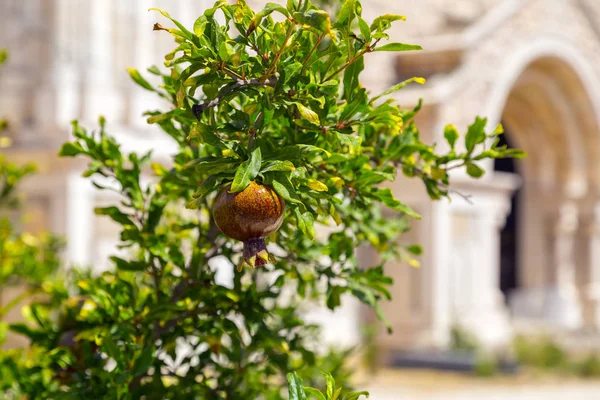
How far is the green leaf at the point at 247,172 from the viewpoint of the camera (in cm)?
118

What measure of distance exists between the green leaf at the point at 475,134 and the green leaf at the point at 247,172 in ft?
2.01

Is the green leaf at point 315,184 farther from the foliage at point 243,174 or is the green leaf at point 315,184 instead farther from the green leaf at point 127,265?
the green leaf at point 127,265

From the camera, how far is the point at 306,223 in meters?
1.23

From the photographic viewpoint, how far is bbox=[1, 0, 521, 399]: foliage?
4.14 ft

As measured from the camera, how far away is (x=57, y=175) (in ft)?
23.7

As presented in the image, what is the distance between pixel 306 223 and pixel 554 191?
1393 cm

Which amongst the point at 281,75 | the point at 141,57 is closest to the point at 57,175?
the point at 141,57

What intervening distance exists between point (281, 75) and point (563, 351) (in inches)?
395

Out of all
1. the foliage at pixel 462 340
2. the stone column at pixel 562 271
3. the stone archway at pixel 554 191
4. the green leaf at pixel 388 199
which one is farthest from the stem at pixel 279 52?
the stone column at pixel 562 271

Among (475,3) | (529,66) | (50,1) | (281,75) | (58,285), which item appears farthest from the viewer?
(475,3)

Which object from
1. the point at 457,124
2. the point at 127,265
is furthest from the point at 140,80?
the point at 457,124

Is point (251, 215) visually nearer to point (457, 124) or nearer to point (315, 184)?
point (315, 184)

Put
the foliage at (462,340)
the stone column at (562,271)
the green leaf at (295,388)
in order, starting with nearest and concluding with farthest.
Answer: the green leaf at (295,388) < the foliage at (462,340) < the stone column at (562,271)

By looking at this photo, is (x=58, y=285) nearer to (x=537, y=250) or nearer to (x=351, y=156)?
(x=351, y=156)
